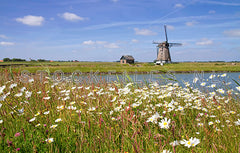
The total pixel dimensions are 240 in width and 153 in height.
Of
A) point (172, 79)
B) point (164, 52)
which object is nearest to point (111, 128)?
point (172, 79)

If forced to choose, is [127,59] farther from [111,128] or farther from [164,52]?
[111,128]

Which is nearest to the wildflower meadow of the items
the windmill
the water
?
the water

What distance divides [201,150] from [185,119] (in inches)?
54.0

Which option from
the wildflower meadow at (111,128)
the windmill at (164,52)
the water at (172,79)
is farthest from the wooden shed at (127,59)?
the wildflower meadow at (111,128)

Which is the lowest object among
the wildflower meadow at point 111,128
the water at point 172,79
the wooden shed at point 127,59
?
the wildflower meadow at point 111,128

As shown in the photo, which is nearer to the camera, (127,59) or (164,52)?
(164,52)

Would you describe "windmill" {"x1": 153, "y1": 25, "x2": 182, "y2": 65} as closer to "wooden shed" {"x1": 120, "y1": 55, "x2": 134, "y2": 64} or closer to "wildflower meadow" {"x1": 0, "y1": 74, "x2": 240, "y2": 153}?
"wooden shed" {"x1": 120, "y1": 55, "x2": 134, "y2": 64}

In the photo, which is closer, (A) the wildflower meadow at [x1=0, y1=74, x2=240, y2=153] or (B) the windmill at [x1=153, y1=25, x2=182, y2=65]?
(A) the wildflower meadow at [x1=0, y1=74, x2=240, y2=153]

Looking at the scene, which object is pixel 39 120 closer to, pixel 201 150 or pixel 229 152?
pixel 201 150

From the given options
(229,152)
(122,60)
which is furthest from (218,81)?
(122,60)

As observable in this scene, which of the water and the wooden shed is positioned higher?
the wooden shed

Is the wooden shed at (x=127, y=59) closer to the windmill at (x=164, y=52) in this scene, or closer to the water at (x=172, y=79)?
the windmill at (x=164, y=52)

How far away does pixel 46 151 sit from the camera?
239 centimetres

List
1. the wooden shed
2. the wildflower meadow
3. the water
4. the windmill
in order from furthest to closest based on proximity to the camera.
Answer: the wooden shed < the windmill < the water < the wildflower meadow
